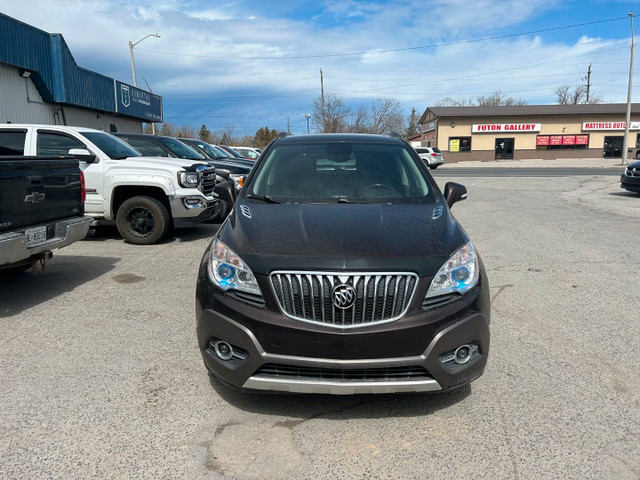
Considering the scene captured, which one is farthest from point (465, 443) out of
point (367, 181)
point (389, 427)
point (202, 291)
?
point (367, 181)

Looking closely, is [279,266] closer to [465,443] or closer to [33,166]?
[465,443]

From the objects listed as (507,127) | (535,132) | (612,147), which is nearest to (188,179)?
(507,127)

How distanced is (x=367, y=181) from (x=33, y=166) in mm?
3491

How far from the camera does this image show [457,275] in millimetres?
2855

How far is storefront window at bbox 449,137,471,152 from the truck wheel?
48473mm

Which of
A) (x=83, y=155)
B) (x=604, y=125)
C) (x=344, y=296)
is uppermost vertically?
(x=604, y=125)

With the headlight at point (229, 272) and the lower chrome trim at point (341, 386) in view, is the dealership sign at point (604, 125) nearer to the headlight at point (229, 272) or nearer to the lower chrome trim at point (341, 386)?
the lower chrome trim at point (341, 386)

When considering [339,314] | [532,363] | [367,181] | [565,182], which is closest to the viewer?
[339,314]

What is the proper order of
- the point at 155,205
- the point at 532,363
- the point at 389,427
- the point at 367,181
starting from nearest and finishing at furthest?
the point at 389,427
the point at 532,363
the point at 367,181
the point at 155,205

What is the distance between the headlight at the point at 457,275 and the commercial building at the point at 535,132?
51.5m

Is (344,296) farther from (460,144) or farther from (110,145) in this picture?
(460,144)

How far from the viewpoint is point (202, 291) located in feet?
9.72

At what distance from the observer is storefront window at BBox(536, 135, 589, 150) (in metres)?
50.9

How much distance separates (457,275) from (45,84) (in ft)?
62.6
